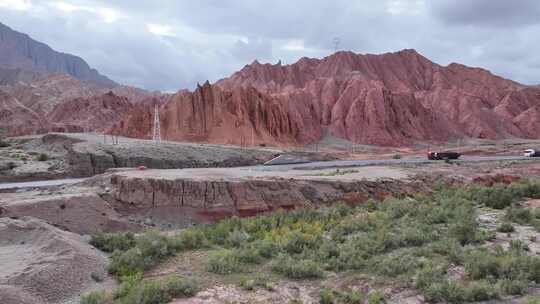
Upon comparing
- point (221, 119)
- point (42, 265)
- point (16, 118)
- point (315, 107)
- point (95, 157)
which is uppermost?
point (315, 107)

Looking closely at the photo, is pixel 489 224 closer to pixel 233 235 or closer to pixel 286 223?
pixel 286 223

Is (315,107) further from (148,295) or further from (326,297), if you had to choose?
(148,295)

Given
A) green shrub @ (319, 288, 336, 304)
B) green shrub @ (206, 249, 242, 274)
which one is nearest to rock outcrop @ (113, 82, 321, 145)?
green shrub @ (206, 249, 242, 274)

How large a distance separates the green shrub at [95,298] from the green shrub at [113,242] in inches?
151

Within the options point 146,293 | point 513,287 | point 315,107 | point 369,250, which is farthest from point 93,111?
point 513,287

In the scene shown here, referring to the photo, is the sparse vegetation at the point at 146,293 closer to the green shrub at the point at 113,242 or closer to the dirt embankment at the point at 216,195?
the green shrub at the point at 113,242

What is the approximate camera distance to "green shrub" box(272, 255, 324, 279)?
386 inches

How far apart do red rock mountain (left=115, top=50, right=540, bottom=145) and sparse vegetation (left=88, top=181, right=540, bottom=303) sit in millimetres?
47272

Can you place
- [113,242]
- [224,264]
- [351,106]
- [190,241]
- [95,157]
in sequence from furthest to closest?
[351,106]
[95,157]
[113,242]
[190,241]
[224,264]

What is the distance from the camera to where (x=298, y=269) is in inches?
387

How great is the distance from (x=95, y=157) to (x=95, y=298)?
30.1 m

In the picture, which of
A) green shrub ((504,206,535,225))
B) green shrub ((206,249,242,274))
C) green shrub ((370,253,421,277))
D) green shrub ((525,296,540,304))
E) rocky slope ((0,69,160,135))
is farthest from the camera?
rocky slope ((0,69,160,135))

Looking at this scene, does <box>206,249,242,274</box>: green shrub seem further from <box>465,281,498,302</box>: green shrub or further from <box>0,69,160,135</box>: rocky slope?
<box>0,69,160,135</box>: rocky slope

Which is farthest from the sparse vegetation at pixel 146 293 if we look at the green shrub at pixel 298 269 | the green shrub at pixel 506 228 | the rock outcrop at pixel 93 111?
the rock outcrop at pixel 93 111
